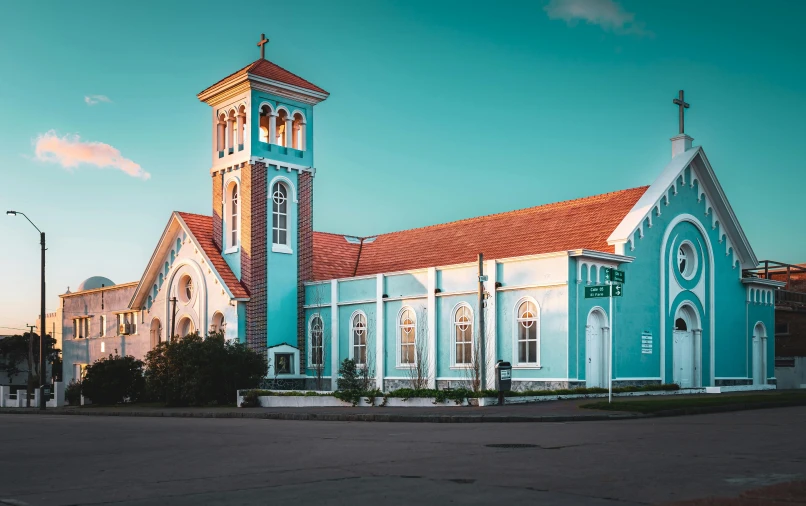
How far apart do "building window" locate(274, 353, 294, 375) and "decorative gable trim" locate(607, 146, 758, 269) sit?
1558cm

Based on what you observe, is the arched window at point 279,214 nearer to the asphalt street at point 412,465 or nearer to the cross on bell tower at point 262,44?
the cross on bell tower at point 262,44

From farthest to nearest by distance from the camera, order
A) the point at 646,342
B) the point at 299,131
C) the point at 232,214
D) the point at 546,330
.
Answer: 1. the point at 299,131
2. the point at 232,214
3. the point at 646,342
4. the point at 546,330

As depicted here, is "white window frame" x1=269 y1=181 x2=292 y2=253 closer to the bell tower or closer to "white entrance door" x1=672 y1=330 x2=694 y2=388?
the bell tower

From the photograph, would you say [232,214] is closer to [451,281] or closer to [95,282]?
[451,281]

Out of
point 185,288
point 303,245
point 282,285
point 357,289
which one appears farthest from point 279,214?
point 185,288

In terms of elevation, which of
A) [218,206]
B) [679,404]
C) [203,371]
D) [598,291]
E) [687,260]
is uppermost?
[218,206]

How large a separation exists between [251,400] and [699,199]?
763 inches

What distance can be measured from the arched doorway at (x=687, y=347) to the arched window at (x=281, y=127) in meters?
18.8

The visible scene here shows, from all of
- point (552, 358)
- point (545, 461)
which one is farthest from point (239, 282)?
point (545, 461)

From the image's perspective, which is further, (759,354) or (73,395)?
(73,395)

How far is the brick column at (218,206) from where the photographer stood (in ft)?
130

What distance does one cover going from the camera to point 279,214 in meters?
39.1

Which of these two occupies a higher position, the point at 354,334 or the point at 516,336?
the point at 516,336

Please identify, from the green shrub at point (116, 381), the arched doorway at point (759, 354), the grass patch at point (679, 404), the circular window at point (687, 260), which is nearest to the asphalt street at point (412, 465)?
the grass patch at point (679, 404)
